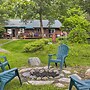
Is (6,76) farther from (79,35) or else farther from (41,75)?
(79,35)

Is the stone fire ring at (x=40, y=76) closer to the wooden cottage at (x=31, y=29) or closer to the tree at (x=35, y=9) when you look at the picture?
the tree at (x=35, y=9)

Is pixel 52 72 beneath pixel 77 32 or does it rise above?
beneath

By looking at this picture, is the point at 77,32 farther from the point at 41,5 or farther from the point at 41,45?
the point at 41,5

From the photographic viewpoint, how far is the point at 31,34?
3734 cm

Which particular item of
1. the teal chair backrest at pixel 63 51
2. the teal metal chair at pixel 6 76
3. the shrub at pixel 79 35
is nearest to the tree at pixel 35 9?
the shrub at pixel 79 35

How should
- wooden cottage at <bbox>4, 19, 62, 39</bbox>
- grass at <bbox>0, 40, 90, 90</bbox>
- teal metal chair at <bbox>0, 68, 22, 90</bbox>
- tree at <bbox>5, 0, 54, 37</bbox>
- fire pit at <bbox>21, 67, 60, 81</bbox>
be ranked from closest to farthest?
1. teal metal chair at <bbox>0, 68, 22, 90</bbox>
2. grass at <bbox>0, 40, 90, 90</bbox>
3. fire pit at <bbox>21, 67, 60, 81</bbox>
4. tree at <bbox>5, 0, 54, 37</bbox>
5. wooden cottage at <bbox>4, 19, 62, 39</bbox>

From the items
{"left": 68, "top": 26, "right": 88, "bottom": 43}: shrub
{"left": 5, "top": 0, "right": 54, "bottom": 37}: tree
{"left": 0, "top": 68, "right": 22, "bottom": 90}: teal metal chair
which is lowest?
{"left": 0, "top": 68, "right": 22, "bottom": 90}: teal metal chair

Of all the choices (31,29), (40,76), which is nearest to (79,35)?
(40,76)

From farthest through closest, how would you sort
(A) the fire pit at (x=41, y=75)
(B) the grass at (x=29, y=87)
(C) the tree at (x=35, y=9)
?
(C) the tree at (x=35, y=9)
(A) the fire pit at (x=41, y=75)
(B) the grass at (x=29, y=87)

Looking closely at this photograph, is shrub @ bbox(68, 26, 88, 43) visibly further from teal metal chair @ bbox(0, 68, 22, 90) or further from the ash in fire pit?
teal metal chair @ bbox(0, 68, 22, 90)

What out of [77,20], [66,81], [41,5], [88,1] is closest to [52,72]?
[66,81]

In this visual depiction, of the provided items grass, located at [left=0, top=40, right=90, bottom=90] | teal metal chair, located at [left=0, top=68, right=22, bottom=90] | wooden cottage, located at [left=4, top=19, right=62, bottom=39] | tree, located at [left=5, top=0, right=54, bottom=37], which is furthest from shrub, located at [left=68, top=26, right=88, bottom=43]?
wooden cottage, located at [left=4, top=19, right=62, bottom=39]

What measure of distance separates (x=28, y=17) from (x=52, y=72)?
22785 mm

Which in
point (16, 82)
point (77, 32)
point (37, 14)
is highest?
point (37, 14)
